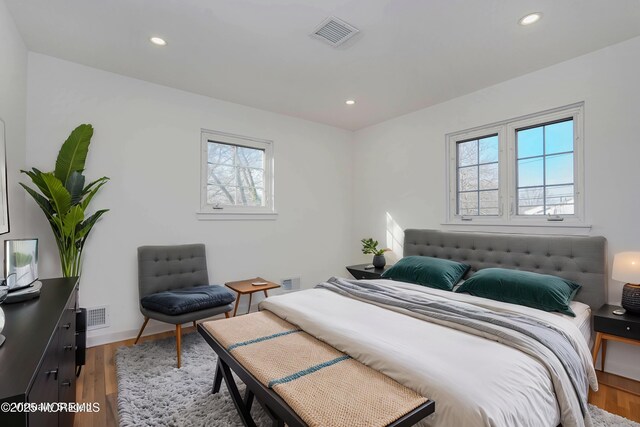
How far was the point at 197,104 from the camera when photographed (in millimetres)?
3541

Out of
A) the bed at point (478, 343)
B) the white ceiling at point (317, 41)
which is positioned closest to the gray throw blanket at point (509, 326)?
the bed at point (478, 343)

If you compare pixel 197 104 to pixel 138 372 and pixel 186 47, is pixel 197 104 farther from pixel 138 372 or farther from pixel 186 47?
pixel 138 372

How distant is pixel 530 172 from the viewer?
122 inches

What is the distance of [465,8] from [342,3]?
84 centimetres

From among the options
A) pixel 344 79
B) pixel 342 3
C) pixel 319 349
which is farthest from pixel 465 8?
pixel 319 349

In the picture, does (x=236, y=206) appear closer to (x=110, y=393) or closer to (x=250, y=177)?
(x=250, y=177)

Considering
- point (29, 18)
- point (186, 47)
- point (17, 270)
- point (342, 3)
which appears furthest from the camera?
point (186, 47)

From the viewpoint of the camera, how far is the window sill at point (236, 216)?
11.7 ft

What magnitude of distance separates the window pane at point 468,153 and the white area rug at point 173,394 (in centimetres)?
247

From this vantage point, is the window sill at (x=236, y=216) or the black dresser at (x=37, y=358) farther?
the window sill at (x=236, y=216)

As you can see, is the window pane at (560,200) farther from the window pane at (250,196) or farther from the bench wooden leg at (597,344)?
the window pane at (250,196)

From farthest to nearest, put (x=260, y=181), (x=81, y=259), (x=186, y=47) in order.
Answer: (x=260, y=181) < (x=81, y=259) < (x=186, y=47)

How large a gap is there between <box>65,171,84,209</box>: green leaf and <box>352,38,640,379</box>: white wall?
137 inches

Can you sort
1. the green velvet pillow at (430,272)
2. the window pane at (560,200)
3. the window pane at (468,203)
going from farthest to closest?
1. the window pane at (468,203)
2. the green velvet pillow at (430,272)
3. the window pane at (560,200)
